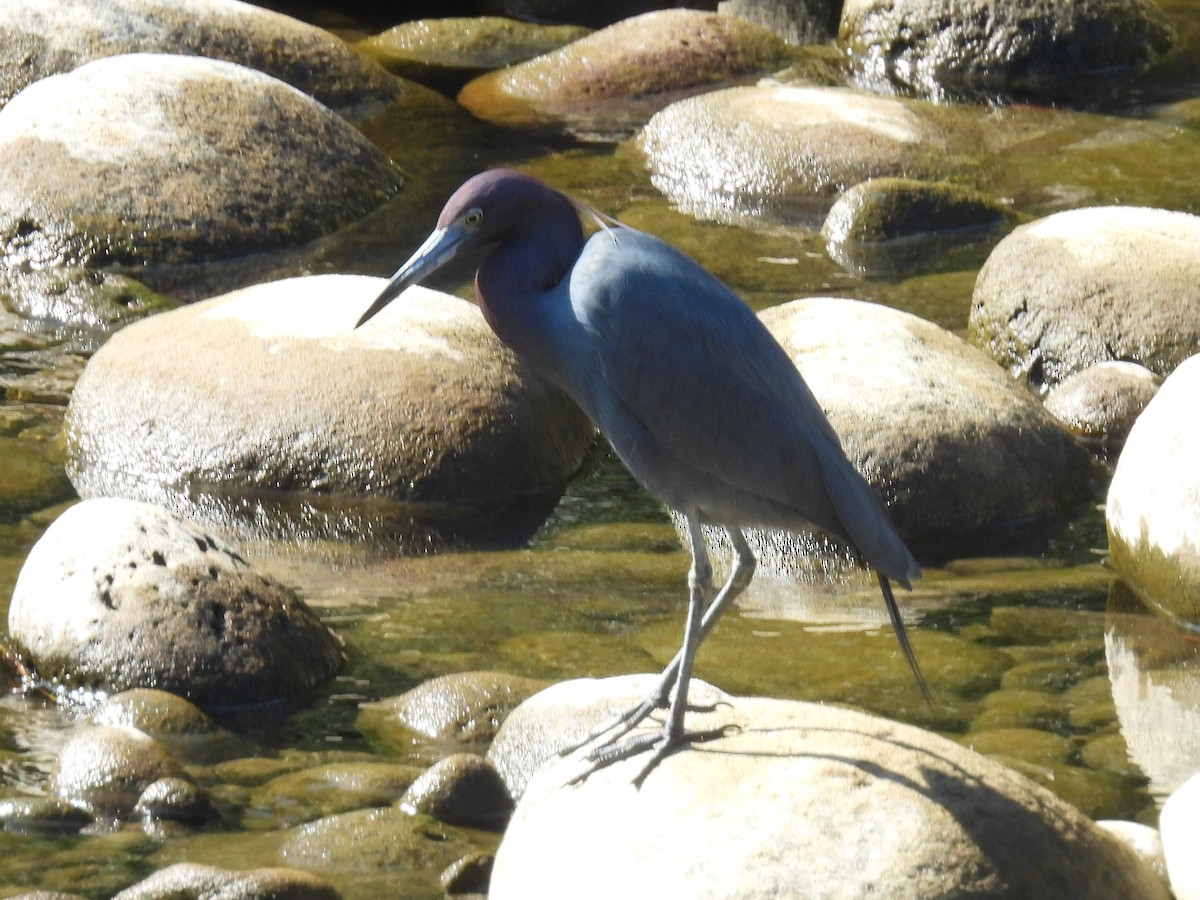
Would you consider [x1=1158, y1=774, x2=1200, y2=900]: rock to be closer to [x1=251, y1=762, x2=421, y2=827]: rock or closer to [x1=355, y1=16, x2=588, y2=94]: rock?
[x1=251, y1=762, x2=421, y2=827]: rock

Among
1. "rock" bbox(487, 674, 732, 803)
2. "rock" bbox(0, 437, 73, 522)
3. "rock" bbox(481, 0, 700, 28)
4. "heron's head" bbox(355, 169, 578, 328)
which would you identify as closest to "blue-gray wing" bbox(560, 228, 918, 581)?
"heron's head" bbox(355, 169, 578, 328)

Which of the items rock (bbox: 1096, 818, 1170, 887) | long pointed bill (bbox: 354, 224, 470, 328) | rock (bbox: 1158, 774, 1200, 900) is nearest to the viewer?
rock (bbox: 1158, 774, 1200, 900)

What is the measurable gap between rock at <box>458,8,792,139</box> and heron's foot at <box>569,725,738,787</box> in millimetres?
9359

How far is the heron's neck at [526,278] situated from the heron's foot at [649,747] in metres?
0.97

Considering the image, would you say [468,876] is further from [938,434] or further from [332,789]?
[938,434]

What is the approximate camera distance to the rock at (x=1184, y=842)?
13.5 feet

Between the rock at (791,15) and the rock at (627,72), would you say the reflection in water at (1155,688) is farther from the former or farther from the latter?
the rock at (791,15)

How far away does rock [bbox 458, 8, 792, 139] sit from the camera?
1342 cm

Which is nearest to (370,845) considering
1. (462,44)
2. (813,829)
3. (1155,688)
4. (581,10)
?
(813,829)

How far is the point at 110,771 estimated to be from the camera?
4906 mm

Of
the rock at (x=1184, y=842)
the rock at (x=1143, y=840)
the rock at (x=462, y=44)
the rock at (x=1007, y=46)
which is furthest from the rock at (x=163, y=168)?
the rock at (x=1184, y=842)

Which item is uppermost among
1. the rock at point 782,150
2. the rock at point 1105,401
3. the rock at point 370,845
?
the rock at point 782,150

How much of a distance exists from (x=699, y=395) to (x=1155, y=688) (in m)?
2.44

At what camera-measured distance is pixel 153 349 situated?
24.7 ft
